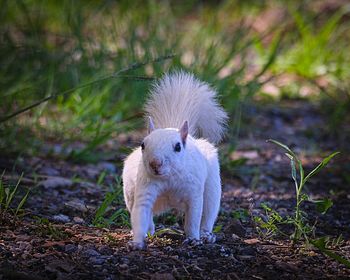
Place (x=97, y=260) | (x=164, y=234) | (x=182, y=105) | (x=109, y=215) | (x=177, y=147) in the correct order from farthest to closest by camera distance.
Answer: (x=109, y=215) < (x=182, y=105) < (x=164, y=234) < (x=177, y=147) < (x=97, y=260)

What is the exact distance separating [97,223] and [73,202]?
1.54 ft

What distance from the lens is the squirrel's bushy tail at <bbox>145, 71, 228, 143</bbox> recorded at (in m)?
3.48

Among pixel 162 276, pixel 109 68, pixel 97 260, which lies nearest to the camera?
pixel 162 276

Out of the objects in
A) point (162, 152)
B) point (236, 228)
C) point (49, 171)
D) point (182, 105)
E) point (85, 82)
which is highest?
point (85, 82)

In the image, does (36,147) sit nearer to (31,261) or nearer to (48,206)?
(48,206)

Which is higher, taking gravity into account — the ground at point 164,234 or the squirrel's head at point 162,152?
the squirrel's head at point 162,152

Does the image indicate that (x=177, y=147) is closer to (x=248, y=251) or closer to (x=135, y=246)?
(x=135, y=246)

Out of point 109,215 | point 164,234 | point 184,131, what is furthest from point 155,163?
point 109,215

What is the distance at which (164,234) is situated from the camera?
10.9 ft

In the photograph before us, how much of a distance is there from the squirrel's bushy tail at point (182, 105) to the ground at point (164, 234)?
479mm

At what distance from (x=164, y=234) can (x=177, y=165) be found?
1.53 ft

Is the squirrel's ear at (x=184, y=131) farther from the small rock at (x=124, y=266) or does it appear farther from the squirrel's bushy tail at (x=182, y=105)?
the small rock at (x=124, y=266)

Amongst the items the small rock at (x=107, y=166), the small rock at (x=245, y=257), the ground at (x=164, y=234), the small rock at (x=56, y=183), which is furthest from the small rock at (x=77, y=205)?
the small rock at (x=245, y=257)

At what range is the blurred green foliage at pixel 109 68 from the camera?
4.98 metres
